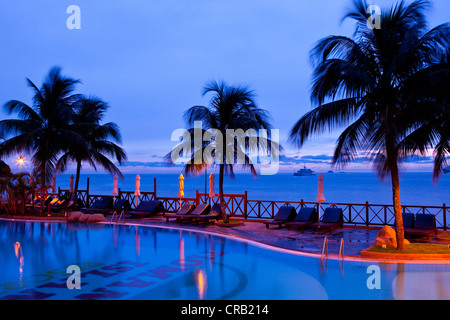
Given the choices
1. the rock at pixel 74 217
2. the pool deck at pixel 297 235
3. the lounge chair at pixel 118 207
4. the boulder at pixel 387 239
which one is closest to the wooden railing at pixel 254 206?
the lounge chair at pixel 118 207

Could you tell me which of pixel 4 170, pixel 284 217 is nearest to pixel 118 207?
pixel 4 170

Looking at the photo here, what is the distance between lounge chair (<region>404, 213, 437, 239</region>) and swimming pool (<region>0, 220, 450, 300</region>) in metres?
2.56

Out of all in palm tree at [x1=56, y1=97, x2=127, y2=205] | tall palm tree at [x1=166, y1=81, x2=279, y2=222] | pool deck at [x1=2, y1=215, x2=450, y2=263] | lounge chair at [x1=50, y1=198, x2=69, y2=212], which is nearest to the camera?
pool deck at [x1=2, y1=215, x2=450, y2=263]

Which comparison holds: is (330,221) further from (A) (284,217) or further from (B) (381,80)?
(B) (381,80)

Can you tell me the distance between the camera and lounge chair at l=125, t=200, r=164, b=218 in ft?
53.1

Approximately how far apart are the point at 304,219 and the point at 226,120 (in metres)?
4.39

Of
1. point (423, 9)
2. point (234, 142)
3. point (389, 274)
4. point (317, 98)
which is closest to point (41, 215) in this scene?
point (234, 142)

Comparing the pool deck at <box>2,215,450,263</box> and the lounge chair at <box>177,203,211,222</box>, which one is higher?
the lounge chair at <box>177,203,211,222</box>

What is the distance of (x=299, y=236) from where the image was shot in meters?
11.1

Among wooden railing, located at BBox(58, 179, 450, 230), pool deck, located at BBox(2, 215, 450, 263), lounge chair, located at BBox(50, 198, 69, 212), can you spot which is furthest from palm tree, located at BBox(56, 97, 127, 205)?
pool deck, located at BBox(2, 215, 450, 263)

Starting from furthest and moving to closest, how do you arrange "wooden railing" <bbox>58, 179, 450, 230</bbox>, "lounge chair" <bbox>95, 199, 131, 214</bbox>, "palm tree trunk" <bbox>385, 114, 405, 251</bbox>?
1. "lounge chair" <bbox>95, 199, 131, 214</bbox>
2. "wooden railing" <bbox>58, 179, 450, 230</bbox>
3. "palm tree trunk" <bbox>385, 114, 405, 251</bbox>

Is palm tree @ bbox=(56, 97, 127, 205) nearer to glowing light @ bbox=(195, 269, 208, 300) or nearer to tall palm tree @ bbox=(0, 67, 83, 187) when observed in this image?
tall palm tree @ bbox=(0, 67, 83, 187)

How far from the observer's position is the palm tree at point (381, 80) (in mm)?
8430

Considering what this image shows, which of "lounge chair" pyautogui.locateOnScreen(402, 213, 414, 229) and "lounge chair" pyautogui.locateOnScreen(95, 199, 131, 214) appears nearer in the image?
"lounge chair" pyautogui.locateOnScreen(402, 213, 414, 229)
